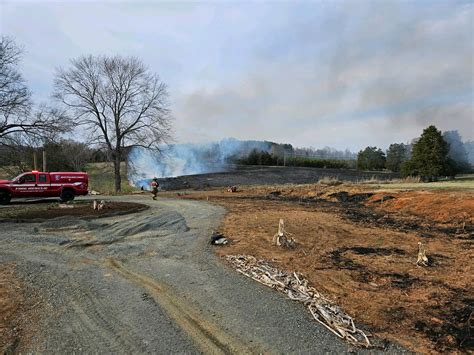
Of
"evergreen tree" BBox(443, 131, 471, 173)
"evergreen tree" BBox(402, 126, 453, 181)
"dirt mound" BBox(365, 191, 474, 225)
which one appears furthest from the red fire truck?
"evergreen tree" BBox(443, 131, 471, 173)

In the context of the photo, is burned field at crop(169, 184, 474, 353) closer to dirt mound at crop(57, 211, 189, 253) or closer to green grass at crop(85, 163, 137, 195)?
dirt mound at crop(57, 211, 189, 253)

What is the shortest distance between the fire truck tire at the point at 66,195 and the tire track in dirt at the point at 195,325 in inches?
617

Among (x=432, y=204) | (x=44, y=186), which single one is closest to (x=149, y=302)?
(x=432, y=204)

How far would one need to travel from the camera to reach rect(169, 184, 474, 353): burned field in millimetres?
5410

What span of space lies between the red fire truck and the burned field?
10107 millimetres

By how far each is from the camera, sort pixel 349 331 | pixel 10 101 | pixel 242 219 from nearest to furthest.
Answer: pixel 349 331 → pixel 242 219 → pixel 10 101

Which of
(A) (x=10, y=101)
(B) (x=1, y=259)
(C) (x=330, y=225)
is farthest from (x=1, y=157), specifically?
(C) (x=330, y=225)

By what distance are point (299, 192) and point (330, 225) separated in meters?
15.9

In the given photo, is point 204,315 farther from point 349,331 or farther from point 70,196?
point 70,196

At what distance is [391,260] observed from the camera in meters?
9.05

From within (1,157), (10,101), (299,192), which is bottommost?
(299,192)

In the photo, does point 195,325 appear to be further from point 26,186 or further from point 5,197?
point 26,186

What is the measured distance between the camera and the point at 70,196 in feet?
68.2

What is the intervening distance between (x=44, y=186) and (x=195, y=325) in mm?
17991
